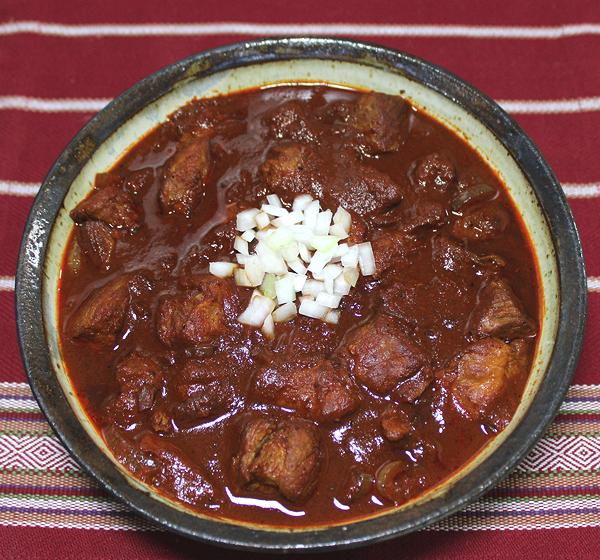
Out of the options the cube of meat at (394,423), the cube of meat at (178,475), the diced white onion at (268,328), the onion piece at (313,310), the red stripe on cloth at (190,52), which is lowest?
the cube of meat at (178,475)

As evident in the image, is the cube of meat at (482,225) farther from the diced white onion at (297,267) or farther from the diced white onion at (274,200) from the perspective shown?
the diced white onion at (274,200)

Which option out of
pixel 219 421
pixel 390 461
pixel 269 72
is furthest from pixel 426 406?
pixel 269 72

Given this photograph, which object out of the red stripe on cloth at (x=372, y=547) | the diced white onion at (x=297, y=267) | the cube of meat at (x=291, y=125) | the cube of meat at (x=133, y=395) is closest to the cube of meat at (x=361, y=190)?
the cube of meat at (x=291, y=125)

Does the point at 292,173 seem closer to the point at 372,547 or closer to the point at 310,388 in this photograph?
the point at 310,388

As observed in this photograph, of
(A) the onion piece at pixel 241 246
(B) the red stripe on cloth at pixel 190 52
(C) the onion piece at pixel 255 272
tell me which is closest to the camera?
(C) the onion piece at pixel 255 272

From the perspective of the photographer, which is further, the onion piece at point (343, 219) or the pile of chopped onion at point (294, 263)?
the onion piece at point (343, 219)

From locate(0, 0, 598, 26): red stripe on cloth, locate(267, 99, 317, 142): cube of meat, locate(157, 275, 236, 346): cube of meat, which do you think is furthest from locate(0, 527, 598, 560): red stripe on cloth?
locate(0, 0, 598, 26): red stripe on cloth
